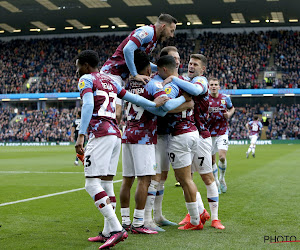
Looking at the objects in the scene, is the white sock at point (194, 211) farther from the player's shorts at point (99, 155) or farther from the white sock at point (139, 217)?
the player's shorts at point (99, 155)

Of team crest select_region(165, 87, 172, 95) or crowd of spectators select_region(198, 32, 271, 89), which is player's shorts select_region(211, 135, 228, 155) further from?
crowd of spectators select_region(198, 32, 271, 89)

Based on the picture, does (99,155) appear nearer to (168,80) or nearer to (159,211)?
(168,80)

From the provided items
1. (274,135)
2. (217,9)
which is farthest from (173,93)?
(217,9)

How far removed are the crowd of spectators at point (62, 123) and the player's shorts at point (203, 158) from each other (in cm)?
3767

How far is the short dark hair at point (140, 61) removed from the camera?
6.54 meters

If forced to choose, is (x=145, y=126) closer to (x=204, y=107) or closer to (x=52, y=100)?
(x=204, y=107)

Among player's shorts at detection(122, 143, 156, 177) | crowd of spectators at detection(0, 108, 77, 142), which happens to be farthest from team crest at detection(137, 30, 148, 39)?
crowd of spectators at detection(0, 108, 77, 142)

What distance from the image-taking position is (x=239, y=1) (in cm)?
4428

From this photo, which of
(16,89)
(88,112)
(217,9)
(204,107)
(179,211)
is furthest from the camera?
(16,89)

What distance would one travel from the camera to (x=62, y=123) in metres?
50.5

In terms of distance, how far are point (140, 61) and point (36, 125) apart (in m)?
46.2

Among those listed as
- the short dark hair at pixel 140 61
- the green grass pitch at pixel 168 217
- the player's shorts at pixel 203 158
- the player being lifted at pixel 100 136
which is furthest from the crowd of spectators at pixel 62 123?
the player being lifted at pixel 100 136

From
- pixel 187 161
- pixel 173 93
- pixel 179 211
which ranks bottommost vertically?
pixel 179 211

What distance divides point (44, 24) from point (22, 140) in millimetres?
14134
